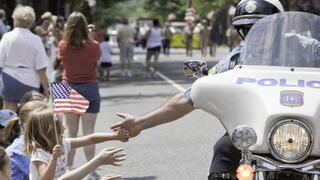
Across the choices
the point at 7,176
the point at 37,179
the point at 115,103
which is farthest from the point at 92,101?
the point at 115,103

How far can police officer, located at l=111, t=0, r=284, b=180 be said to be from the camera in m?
5.06

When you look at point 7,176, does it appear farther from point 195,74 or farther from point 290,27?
point 290,27

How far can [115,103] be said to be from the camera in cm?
1733

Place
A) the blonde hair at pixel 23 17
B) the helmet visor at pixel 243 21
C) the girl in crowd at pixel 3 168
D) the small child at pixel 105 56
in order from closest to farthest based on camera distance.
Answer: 1. the girl in crowd at pixel 3 168
2. the helmet visor at pixel 243 21
3. the blonde hair at pixel 23 17
4. the small child at pixel 105 56

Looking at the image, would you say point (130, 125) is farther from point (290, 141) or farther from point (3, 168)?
point (290, 141)

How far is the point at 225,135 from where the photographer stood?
518 cm

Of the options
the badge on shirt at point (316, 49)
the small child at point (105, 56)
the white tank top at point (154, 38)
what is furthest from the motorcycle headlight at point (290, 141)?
the white tank top at point (154, 38)

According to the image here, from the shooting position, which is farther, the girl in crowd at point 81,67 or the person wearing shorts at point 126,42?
the person wearing shorts at point 126,42

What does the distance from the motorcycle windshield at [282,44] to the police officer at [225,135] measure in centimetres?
24

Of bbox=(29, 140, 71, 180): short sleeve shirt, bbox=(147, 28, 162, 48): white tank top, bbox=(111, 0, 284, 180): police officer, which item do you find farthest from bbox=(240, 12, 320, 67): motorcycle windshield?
bbox=(147, 28, 162, 48): white tank top

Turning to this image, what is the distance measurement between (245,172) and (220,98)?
470 millimetres

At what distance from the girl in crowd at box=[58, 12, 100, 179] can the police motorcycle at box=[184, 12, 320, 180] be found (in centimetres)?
423

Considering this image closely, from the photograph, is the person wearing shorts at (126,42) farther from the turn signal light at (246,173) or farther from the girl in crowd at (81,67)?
the turn signal light at (246,173)

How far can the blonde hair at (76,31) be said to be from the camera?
8.75 meters
